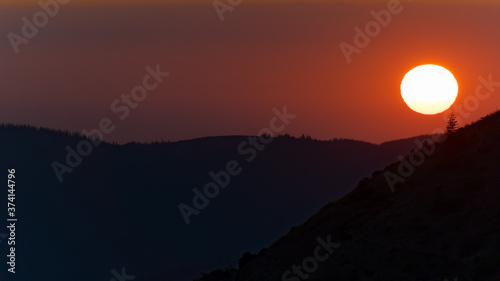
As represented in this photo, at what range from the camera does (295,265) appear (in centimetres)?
7188

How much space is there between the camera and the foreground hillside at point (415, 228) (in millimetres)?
59406

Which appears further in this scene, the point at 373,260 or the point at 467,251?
the point at 373,260

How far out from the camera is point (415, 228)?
217 ft

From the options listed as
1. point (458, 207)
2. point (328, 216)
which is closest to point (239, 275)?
point (328, 216)

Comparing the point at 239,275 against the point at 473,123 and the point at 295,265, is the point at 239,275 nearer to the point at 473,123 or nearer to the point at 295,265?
the point at 295,265

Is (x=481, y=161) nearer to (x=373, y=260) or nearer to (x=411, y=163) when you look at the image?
(x=411, y=163)

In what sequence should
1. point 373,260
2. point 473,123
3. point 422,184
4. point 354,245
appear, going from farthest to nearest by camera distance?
point 473,123 → point 422,184 → point 354,245 → point 373,260

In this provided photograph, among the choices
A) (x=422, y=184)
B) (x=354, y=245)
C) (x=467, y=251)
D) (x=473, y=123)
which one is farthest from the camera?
(x=473, y=123)

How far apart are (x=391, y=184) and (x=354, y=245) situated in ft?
36.7

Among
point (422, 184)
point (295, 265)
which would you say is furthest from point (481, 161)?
point (295, 265)

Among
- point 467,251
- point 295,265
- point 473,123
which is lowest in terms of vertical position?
point 467,251

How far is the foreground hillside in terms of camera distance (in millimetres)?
59406

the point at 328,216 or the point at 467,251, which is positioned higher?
the point at 328,216

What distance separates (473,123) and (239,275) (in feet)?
84.2
